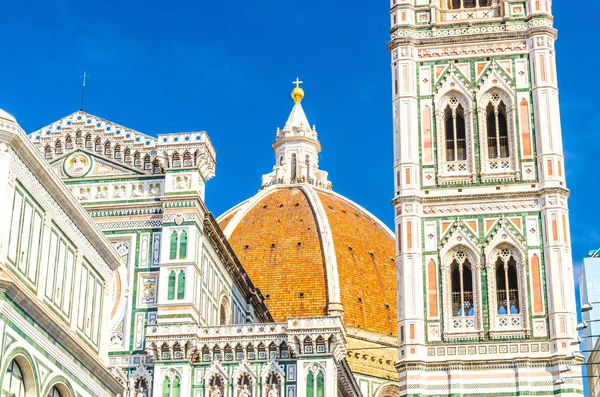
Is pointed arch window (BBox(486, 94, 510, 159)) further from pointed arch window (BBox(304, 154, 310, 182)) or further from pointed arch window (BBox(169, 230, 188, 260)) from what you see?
pointed arch window (BBox(304, 154, 310, 182))

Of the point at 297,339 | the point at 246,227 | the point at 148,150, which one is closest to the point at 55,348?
the point at 297,339

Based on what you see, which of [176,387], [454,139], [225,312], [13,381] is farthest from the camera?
[225,312]

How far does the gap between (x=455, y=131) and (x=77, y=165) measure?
38.2ft

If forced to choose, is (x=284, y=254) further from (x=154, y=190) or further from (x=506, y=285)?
(x=506, y=285)

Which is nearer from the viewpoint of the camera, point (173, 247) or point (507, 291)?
A: point (507, 291)

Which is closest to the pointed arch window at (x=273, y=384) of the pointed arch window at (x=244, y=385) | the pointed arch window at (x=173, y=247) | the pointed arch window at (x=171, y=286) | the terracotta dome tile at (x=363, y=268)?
the pointed arch window at (x=244, y=385)

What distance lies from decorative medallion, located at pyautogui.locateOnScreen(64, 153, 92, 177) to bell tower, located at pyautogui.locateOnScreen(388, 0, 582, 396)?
9.48 meters

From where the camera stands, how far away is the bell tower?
1326 inches

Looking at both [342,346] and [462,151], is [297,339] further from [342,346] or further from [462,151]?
[462,151]

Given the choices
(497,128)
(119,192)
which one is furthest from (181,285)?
(497,128)

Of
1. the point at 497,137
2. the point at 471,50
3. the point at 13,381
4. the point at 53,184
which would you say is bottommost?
the point at 13,381

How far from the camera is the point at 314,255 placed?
230ft

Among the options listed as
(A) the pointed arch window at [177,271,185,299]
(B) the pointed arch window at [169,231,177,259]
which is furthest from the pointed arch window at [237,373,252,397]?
(B) the pointed arch window at [169,231,177,259]

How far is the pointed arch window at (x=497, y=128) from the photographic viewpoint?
36969mm
